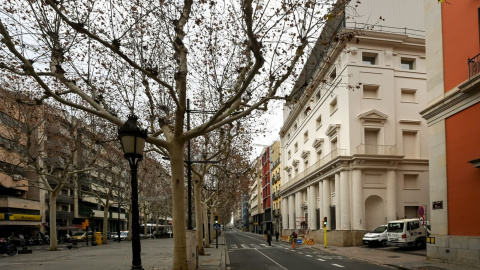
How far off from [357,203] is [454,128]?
52.2ft

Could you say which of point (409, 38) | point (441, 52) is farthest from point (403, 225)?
point (409, 38)

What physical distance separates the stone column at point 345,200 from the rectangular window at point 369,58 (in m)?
9.39

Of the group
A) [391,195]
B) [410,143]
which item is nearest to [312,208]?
[391,195]

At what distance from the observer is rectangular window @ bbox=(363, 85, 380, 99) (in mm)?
32787

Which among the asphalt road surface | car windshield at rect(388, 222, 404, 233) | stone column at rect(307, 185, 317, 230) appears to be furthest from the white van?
stone column at rect(307, 185, 317, 230)

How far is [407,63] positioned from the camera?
3447 centimetres

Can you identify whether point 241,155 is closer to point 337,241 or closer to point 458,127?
point 337,241

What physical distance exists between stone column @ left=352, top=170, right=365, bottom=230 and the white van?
18.4ft

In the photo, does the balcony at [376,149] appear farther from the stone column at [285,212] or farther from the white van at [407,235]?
the stone column at [285,212]

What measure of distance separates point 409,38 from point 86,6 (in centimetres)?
2921

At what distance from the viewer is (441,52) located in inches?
696

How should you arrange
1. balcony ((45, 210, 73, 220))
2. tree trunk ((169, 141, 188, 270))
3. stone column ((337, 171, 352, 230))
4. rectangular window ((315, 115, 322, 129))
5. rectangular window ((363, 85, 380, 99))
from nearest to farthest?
tree trunk ((169, 141, 188, 270)) < stone column ((337, 171, 352, 230)) < rectangular window ((363, 85, 380, 99)) < rectangular window ((315, 115, 322, 129)) < balcony ((45, 210, 73, 220))

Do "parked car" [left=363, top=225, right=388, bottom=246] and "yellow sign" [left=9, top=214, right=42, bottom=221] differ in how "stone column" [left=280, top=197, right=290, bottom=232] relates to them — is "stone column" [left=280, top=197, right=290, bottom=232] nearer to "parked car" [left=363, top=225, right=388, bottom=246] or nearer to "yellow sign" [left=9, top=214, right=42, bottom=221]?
"parked car" [left=363, top=225, right=388, bottom=246]

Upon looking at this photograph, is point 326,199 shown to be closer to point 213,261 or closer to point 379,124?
point 379,124
